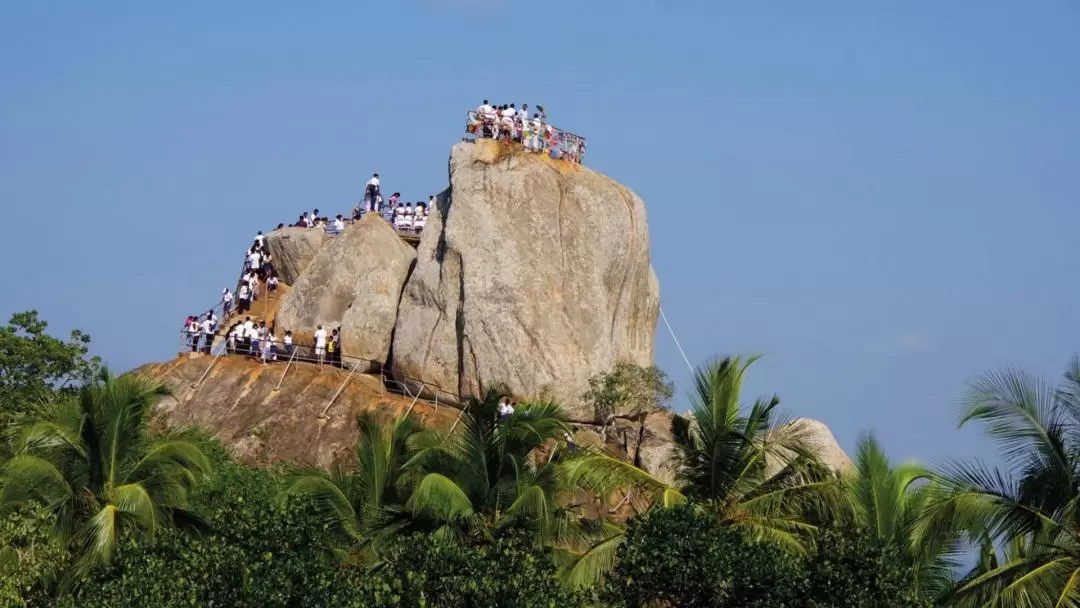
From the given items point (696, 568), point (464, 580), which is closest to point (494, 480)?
point (696, 568)

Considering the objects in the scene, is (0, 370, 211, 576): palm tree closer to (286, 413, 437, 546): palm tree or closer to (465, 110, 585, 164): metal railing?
(286, 413, 437, 546): palm tree

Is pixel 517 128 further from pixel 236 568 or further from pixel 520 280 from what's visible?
pixel 236 568

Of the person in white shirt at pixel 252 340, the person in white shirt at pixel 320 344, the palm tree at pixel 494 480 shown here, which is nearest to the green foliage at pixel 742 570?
the palm tree at pixel 494 480

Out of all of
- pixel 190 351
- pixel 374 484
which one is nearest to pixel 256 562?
pixel 374 484

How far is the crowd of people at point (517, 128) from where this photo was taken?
54178 millimetres

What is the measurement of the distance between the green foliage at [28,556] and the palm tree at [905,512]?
13447 millimetres

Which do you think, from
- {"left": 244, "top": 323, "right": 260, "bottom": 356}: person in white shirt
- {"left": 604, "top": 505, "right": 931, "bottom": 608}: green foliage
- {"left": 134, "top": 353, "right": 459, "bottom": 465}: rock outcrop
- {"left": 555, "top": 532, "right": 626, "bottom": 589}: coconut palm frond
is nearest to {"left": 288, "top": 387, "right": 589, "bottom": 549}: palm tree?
{"left": 555, "top": 532, "right": 626, "bottom": 589}: coconut palm frond

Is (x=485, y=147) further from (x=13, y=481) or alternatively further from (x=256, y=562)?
(x=256, y=562)

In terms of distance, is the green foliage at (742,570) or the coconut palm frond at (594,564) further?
the coconut palm frond at (594,564)

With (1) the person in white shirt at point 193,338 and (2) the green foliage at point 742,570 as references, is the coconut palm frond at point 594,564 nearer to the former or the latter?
(2) the green foliage at point 742,570

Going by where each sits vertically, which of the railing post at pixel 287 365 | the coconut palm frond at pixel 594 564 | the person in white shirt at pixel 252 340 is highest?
the person in white shirt at pixel 252 340

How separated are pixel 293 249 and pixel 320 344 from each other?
6251mm

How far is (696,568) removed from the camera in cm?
2762

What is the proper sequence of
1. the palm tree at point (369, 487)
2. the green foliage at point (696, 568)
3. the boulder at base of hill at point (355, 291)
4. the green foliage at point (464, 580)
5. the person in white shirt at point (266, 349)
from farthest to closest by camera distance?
1. the boulder at base of hill at point (355, 291)
2. the person in white shirt at point (266, 349)
3. the palm tree at point (369, 487)
4. the green foliage at point (696, 568)
5. the green foliage at point (464, 580)
